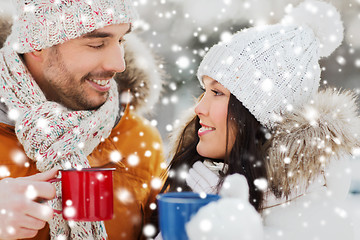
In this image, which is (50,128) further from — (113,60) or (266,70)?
(266,70)

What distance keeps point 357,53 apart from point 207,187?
187 cm

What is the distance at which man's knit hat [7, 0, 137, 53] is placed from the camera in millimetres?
1210

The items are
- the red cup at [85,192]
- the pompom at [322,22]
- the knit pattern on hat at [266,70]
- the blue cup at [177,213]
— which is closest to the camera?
the blue cup at [177,213]

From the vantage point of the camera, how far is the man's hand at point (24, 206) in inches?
35.4

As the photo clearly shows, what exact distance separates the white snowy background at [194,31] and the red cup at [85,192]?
1.26 metres

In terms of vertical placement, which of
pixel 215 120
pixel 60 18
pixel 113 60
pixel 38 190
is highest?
pixel 60 18

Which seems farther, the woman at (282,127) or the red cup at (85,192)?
the woman at (282,127)

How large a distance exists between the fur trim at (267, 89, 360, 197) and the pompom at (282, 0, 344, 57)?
300mm

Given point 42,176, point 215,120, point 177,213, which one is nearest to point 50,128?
point 42,176

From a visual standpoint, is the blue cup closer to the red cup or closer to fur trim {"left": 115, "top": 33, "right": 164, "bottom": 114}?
the red cup

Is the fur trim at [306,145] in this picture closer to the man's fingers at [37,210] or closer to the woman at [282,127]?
the woman at [282,127]

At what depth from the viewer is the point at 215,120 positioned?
1.15 meters

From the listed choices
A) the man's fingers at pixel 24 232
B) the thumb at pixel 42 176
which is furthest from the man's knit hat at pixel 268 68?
the man's fingers at pixel 24 232

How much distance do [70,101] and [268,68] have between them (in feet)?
2.19
